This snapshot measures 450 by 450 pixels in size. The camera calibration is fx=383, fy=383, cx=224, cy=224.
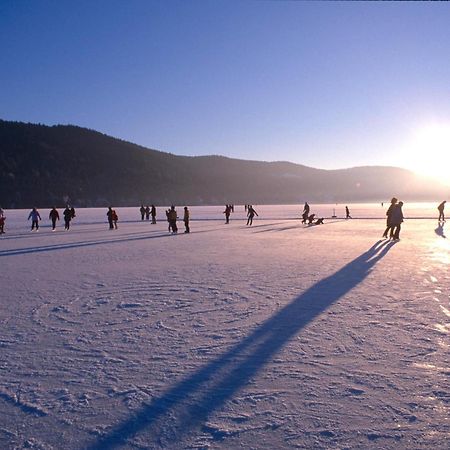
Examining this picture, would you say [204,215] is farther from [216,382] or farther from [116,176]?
[116,176]

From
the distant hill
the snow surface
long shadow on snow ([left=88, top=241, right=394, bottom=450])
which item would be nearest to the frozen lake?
the snow surface

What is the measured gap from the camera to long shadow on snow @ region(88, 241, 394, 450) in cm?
252

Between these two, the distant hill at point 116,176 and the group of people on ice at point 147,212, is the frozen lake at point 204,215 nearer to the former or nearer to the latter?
the group of people on ice at point 147,212

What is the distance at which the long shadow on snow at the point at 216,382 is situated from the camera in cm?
252

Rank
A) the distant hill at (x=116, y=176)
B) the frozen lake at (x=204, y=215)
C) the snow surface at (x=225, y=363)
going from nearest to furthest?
the snow surface at (x=225, y=363), the frozen lake at (x=204, y=215), the distant hill at (x=116, y=176)

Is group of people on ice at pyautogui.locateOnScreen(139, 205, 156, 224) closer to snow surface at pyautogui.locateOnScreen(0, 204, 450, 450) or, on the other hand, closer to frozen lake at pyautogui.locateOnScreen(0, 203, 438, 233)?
frozen lake at pyautogui.locateOnScreen(0, 203, 438, 233)

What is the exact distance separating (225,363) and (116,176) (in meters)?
128

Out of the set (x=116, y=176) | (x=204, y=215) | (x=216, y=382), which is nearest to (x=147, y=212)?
(x=204, y=215)

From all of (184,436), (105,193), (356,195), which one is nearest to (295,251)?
(184,436)

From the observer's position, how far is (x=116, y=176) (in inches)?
4943

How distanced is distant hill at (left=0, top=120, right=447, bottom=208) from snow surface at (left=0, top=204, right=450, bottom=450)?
103 metres

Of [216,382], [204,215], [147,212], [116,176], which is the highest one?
[116,176]

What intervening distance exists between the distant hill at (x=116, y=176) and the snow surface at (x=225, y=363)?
103 metres

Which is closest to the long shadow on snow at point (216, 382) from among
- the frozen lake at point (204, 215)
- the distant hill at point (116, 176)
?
the frozen lake at point (204, 215)
